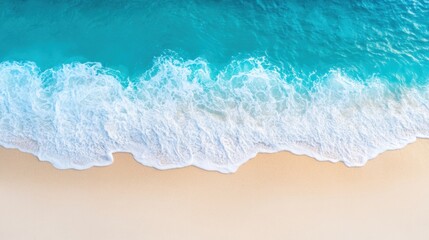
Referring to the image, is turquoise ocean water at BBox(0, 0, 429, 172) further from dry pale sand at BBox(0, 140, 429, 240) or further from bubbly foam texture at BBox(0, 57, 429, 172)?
dry pale sand at BBox(0, 140, 429, 240)

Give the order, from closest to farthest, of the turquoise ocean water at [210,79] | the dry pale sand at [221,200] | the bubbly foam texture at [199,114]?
the dry pale sand at [221,200] → the bubbly foam texture at [199,114] → the turquoise ocean water at [210,79]

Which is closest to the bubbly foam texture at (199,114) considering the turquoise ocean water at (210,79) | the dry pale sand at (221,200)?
the turquoise ocean water at (210,79)

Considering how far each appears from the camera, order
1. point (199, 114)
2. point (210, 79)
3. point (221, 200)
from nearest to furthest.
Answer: point (221, 200) → point (199, 114) → point (210, 79)

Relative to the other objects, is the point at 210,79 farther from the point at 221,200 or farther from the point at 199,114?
the point at 221,200

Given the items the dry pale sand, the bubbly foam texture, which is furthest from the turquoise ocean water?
the dry pale sand

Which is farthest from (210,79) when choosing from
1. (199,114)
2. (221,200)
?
(221,200)

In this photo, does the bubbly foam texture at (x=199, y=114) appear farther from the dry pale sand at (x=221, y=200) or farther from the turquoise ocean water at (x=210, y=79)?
the dry pale sand at (x=221, y=200)
